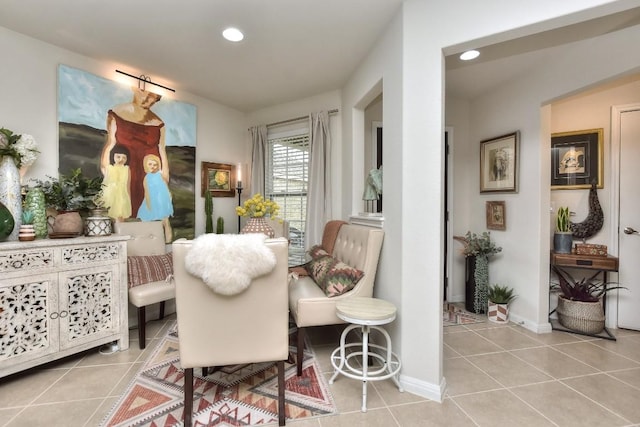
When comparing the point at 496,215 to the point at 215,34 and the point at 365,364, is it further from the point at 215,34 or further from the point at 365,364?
the point at 215,34

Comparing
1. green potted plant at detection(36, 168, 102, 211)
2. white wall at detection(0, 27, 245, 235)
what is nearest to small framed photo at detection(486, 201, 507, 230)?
green potted plant at detection(36, 168, 102, 211)

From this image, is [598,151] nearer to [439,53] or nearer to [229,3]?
[439,53]

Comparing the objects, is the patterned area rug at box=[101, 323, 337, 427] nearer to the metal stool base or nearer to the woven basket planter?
the metal stool base

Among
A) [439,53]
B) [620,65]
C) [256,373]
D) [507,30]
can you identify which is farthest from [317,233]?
[620,65]

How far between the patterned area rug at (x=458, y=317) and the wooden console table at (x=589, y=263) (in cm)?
67

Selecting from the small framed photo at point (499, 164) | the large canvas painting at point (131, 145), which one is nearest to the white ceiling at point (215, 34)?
the large canvas painting at point (131, 145)

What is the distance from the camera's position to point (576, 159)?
10.2ft

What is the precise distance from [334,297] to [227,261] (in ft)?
3.20

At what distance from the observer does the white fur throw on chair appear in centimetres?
143

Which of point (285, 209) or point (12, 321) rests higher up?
point (285, 209)

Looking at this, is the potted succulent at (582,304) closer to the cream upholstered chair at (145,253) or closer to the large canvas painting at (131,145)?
the cream upholstered chair at (145,253)

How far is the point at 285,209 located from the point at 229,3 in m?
2.37

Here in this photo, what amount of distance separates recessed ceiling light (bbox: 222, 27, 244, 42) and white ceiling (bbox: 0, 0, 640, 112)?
4 centimetres

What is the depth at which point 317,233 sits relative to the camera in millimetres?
3490
